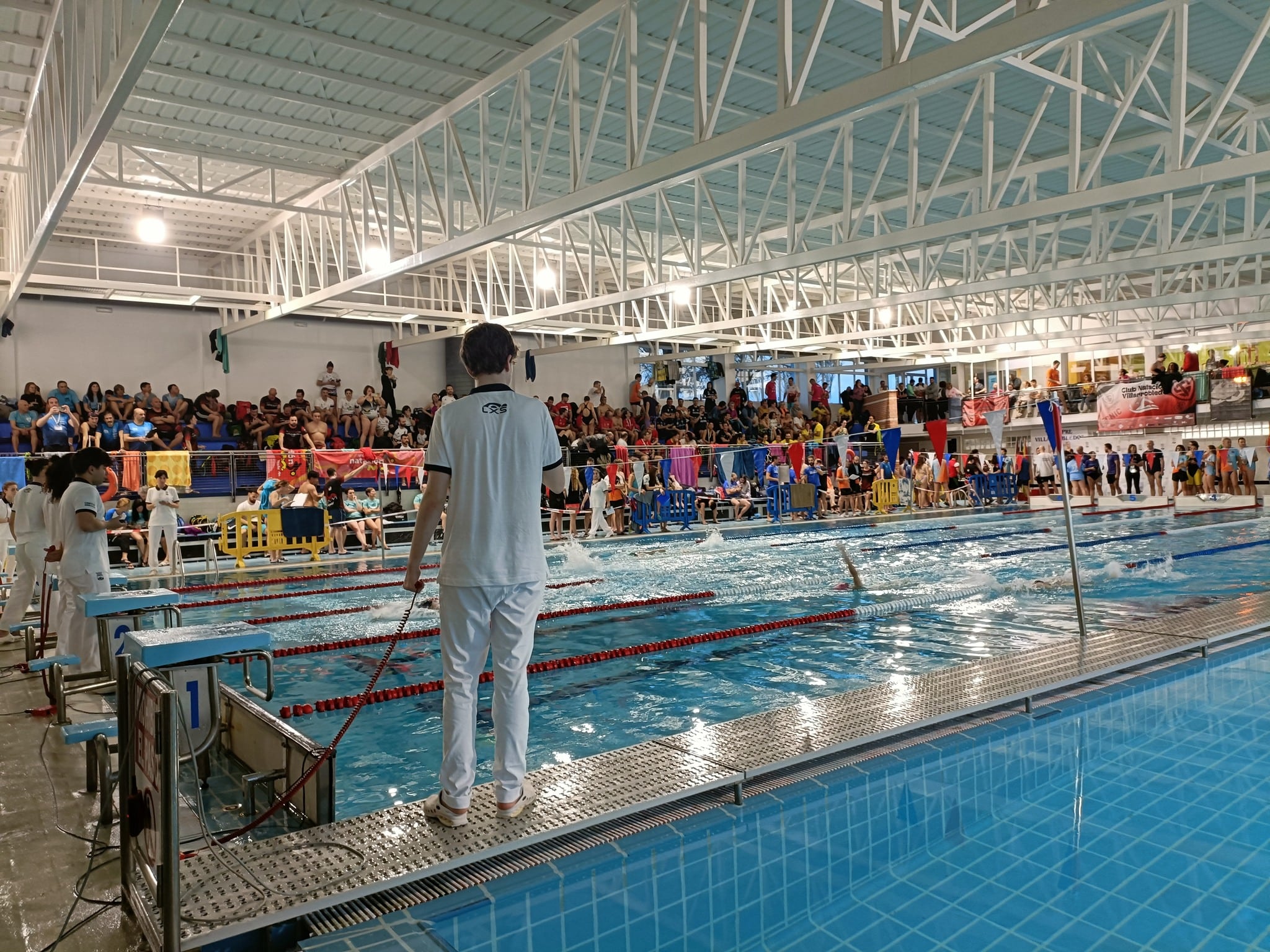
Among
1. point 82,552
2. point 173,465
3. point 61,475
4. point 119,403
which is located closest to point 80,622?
point 82,552

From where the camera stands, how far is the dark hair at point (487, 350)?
2932mm

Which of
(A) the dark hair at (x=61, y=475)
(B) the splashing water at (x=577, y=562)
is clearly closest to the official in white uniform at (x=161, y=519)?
(B) the splashing water at (x=577, y=562)

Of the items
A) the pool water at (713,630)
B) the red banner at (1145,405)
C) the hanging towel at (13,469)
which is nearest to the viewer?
the pool water at (713,630)

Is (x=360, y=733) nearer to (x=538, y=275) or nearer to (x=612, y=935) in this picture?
(x=612, y=935)

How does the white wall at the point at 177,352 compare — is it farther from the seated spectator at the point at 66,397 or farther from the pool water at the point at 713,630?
the pool water at the point at 713,630

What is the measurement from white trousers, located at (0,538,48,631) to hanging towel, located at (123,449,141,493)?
8.43m

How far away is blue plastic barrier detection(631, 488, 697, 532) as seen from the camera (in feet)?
59.4

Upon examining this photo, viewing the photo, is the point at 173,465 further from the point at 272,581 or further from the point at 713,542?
the point at 713,542

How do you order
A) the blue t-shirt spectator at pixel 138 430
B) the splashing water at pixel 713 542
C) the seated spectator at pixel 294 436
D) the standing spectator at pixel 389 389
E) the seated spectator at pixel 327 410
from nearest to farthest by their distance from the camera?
the splashing water at pixel 713 542, the blue t-shirt spectator at pixel 138 430, the seated spectator at pixel 294 436, the seated spectator at pixel 327 410, the standing spectator at pixel 389 389

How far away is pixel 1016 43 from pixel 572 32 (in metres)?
4.56

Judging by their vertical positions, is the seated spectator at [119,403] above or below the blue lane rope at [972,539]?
above

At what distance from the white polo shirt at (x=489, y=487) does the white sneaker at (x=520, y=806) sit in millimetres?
744

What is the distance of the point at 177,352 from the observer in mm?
19766

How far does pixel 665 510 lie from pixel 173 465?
9197 mm
